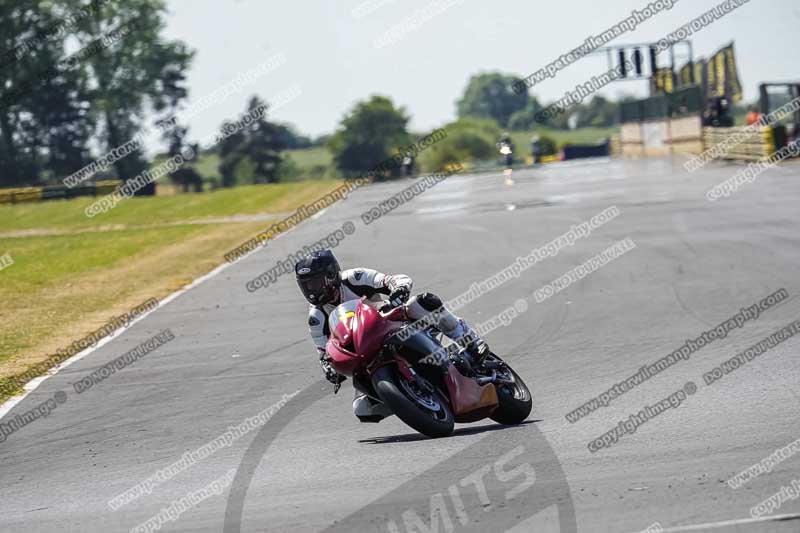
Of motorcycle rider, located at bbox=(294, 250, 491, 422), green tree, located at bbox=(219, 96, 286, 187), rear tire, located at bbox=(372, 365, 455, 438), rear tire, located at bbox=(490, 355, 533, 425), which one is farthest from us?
green tree, located at bbox=(219, 96, 286, 187)

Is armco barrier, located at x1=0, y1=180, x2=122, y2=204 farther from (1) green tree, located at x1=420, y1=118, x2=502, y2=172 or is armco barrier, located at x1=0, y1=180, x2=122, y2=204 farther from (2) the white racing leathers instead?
(2) the white racing leathers

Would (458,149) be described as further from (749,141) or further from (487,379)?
(487,379)

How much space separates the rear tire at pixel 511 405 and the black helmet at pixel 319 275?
5.16ft

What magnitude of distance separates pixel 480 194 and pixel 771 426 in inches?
1380

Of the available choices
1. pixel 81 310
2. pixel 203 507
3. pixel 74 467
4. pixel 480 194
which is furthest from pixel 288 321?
pixel 480 194

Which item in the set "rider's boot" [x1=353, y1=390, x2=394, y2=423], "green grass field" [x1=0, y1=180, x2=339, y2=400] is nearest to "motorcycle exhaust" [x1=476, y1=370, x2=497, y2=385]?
"rider's boot" [x1=353, y1=390, x2=394, y2=423]

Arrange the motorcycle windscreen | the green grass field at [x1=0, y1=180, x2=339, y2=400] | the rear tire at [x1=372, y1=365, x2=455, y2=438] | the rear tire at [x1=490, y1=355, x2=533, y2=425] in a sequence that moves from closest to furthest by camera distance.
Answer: the rear tire at [x1=372, y1=365, x2=455, y2=438], the motorcycle windscreen, the rear tire at [x1=490, y1=355, x2=533, y2=425], the green grass field at [x1=0, y1=180, x2=339, y2=400]

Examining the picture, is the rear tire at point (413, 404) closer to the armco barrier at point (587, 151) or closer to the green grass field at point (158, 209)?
the green grass field at point (158, 209)

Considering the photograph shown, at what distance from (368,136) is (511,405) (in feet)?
325

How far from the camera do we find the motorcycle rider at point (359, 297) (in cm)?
955

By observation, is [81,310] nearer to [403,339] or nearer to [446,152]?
[403,339]

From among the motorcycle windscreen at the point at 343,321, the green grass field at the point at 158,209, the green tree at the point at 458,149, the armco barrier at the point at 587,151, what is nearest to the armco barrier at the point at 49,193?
the green grass field at the point at 158,209

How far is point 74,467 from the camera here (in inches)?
388

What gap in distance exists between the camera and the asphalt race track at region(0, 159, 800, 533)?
287 inches
